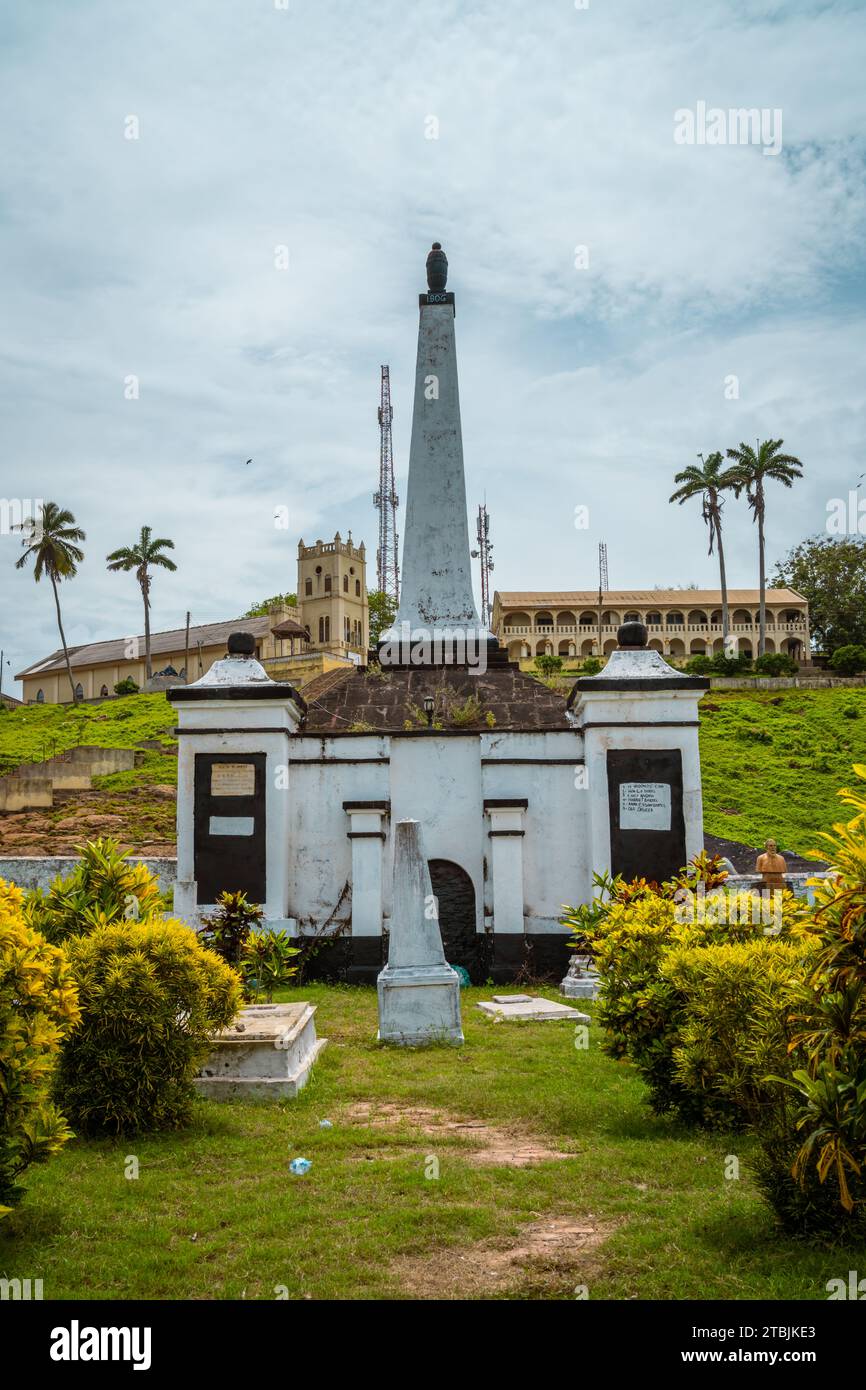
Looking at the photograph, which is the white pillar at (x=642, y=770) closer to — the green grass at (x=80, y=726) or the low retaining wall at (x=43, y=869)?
the low retaining wall at (x=43, y=869)

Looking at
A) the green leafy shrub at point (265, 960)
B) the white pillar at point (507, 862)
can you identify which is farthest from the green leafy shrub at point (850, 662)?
the green leafy shrub at point (265, 960)

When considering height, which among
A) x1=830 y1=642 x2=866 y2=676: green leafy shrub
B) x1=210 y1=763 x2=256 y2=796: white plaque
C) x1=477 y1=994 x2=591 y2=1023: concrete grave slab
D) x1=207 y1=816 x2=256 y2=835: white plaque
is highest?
x1=830 y1=642 x2=866 y2=676: green leafy shrub

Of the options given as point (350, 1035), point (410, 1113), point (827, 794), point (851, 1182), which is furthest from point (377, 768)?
point (827, 794)

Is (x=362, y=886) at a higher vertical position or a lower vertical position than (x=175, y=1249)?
higher

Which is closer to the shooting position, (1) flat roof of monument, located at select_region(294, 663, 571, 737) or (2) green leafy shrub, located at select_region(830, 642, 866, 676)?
(1) flat roof of monument, located at select_region(294, 663, 571, 737)

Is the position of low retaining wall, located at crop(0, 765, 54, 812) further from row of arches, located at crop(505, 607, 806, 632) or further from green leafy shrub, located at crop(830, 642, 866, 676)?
row of arches, located at crop(505, 607, 806, 632)

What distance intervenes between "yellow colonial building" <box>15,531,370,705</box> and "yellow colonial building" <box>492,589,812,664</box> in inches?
412

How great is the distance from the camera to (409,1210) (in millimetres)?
4785

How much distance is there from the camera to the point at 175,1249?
4449 mm

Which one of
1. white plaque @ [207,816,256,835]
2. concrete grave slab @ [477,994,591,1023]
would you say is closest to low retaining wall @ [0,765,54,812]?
white plaque @ [207,816,256,835]

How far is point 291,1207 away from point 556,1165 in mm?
1442

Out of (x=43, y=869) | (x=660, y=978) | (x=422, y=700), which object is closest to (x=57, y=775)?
(x=43, y=869)

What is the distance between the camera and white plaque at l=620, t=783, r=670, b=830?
1348cm

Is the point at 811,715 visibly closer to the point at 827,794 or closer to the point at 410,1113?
the point at 827,794
